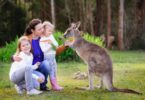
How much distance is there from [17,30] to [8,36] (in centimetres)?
60

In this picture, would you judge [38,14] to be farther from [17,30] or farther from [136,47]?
[136,47]

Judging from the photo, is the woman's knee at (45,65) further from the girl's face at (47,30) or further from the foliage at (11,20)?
the foliage at (11,20)

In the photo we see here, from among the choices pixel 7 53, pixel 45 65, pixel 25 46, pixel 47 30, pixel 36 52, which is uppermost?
pixel 47 30

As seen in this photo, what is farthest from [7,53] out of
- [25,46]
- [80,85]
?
[25,46]

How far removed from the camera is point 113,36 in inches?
1231

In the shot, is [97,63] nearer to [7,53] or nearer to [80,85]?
[80,85]

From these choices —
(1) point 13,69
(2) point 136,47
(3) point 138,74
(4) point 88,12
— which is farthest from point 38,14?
(1) point 13,69

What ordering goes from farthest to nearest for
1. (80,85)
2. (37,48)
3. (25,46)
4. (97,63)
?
(80,85)
(37,48)
(97,63)
(25,46)

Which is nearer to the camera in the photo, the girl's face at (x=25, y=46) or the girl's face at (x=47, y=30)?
the girl's face at (x=25, y=46)

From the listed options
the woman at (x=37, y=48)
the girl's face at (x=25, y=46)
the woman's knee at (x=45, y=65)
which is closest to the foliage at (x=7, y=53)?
the woman at (x=37, y=48)

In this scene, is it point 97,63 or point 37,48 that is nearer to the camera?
point 97,63

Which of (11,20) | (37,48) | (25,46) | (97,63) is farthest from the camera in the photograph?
(11,20)

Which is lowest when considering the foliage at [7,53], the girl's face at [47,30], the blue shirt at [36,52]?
the foliage at [7,53]

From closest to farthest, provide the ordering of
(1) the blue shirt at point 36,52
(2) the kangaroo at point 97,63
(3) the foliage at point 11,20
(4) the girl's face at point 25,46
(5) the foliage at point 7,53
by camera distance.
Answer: (4) the girl's face at point 25,46 → (2) the kangaroo at point 97,63 → (1) the blue shirt at point 36,52 → (5) the foliage at point 7,53 → (3) the foliage at point 11,20
